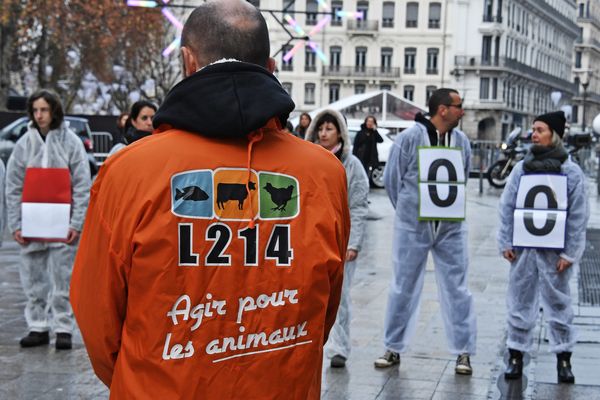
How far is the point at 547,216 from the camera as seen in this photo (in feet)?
22.2

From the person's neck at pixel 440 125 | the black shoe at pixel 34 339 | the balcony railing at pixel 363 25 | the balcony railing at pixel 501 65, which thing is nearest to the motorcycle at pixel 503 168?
the person's neck at pixel 440 125

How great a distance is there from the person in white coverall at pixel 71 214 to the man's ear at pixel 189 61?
4826 mm

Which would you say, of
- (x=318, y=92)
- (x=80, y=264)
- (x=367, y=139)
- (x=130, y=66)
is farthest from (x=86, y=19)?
(x=318, y=92)

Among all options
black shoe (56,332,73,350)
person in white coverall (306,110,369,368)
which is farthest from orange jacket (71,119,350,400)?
black shoe (56,332,73,350)

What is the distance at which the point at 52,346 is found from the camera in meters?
7.51

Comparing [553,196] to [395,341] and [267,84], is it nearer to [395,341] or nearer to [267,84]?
[395,341]

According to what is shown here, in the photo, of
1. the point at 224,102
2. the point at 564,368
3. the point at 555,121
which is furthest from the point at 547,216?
the point at 224,102

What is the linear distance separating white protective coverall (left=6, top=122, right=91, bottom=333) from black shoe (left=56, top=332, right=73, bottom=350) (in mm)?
32

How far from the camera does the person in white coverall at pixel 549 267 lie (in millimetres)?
6777

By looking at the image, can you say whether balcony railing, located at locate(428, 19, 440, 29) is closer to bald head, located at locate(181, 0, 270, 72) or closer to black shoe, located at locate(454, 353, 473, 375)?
black shoe, located at locate(454, 353, 473, 375)

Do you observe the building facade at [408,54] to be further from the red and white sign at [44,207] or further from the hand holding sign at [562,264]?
the hand holding sign at [562,264]

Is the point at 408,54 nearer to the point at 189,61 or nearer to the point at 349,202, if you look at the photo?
the point at 349,202

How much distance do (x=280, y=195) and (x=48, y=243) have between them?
5.21 metres

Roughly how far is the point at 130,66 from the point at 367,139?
3001 cm
